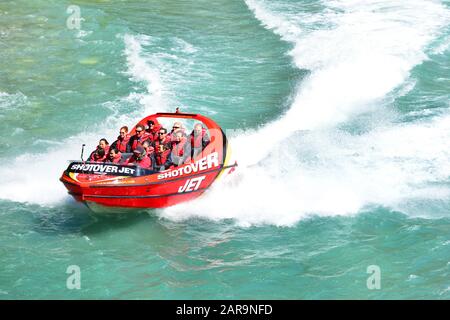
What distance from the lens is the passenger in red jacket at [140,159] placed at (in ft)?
59.2

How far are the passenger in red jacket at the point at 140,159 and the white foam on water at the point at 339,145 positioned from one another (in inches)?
43.2

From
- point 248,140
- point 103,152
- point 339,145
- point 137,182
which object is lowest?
point 248,140

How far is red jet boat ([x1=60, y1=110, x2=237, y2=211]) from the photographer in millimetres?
17234

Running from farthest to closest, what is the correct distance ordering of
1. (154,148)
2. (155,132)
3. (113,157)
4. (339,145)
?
(339,145)
(155,132)
(154,148)
(113,157)

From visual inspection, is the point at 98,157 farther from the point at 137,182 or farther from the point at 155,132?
the point at 155,132

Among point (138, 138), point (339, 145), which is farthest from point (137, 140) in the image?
point (339, 145)

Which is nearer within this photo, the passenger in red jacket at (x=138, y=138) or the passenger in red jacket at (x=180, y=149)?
the passenger in red jacket at (x=180, y=149)

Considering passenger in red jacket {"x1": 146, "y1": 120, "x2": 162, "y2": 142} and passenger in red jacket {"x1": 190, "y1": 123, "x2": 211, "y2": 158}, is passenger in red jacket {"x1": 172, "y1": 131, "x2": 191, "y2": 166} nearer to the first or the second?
passenger in red jacket {"x1": 190, "y1": 123, "x2": 211, "y2": 158}

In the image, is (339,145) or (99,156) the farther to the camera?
(339,145)

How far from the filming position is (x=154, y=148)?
18.6 m

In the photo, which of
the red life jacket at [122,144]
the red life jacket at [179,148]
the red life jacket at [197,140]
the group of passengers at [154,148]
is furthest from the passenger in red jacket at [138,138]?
the red life jacket at [197,140]

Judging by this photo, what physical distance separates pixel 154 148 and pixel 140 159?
510 millimetres

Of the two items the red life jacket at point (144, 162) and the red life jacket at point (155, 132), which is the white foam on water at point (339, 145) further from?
the red life jacket at point (155, 132)
